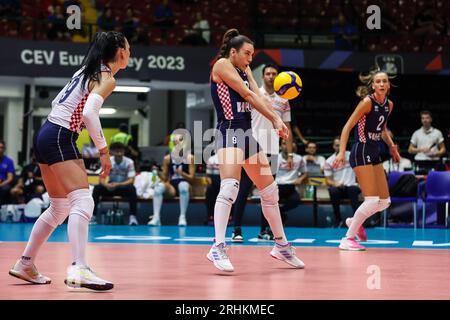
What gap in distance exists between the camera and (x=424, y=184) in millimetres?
14016

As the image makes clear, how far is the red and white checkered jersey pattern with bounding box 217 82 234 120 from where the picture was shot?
21.7 ft

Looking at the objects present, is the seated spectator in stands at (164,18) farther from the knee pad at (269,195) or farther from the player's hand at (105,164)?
the player's hand at (105,164)

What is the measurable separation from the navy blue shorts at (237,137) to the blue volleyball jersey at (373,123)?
269 cm

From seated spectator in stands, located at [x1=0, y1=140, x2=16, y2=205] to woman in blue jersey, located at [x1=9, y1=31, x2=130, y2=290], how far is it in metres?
9.67

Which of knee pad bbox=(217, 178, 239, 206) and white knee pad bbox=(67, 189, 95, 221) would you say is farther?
knee pad bbox=(217, 178, 239, 206)

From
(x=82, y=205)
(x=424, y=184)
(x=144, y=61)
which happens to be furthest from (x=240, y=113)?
(x=144, y=61)

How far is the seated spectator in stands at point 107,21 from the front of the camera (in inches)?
750

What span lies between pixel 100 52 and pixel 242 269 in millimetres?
2321

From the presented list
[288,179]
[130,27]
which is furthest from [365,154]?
[130,27]

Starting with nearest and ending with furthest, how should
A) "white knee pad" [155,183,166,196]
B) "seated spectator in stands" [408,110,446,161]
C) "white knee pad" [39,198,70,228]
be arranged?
"white knee pad" [39,198,70,228] → "white knee pad" [155,183,166,196] → "seated spectator in stands" [408,110,446,161]

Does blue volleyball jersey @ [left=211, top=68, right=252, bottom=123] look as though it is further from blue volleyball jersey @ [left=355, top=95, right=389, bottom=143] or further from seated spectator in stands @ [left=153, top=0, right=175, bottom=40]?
seated spectator in stands @ [left=153, top=0, right=175, bottom=40]

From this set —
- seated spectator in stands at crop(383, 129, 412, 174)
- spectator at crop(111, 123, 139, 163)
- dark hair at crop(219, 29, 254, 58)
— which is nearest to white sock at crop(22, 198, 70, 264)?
dark hair at crop(219, 29, 254, 58)
